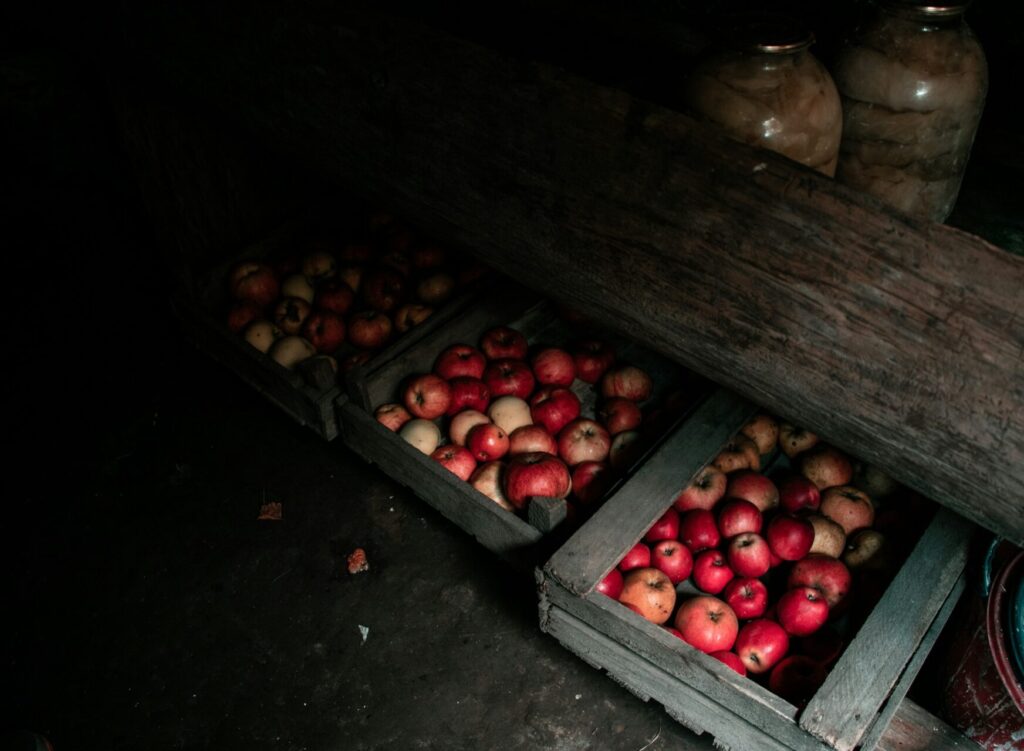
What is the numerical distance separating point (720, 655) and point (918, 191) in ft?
4.51

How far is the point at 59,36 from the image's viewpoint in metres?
→ 4.91

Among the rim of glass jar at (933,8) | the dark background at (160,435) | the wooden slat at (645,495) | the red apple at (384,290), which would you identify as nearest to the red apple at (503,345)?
the red apple at (384,290)

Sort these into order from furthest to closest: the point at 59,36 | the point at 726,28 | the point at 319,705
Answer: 1. the point at 59,36
2. the point at 319,705
3. the point at 726,28

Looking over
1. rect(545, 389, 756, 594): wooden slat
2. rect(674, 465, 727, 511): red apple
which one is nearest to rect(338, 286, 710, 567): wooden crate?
rect(545, 389, 756, 594): wooden slat

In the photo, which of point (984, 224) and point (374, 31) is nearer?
point (374, 31)

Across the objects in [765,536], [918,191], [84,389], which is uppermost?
[918,191]

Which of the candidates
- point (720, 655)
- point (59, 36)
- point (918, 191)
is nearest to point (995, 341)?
point (918, 191)

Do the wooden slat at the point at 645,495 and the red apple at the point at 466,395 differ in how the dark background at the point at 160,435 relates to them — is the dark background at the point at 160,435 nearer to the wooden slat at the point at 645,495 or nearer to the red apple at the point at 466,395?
the red apple at the point at 466,395

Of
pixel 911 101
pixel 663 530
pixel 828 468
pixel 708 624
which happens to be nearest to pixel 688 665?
pixel 708 624

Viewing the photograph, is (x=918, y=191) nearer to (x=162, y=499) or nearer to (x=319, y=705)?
(x=319, y=705)

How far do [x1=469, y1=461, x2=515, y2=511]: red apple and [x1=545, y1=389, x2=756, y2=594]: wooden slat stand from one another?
550 mm

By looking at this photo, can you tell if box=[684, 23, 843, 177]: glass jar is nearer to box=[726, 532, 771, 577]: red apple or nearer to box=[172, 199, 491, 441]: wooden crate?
box=[726, 532, 771, 577]: red apple

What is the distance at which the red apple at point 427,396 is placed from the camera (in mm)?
3004

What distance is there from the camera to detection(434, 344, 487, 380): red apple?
3.11 m
